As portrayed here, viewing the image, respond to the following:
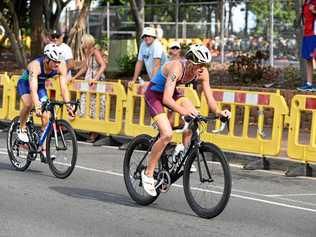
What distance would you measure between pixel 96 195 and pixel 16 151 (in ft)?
7.39

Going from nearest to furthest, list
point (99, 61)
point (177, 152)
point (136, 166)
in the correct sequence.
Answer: point (177, 152) → point (136, 166) → point (99, 61)

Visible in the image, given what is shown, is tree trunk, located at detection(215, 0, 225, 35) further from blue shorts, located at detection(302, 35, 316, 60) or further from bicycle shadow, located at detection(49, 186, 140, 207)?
bicycle shadow, located at detection(49, 186, 140, 207)

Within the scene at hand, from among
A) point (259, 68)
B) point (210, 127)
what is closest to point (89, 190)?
point (210, 127)

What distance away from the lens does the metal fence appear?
2280cm

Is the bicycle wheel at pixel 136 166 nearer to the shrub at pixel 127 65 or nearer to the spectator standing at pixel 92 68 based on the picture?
the spectator standing at pixel 92 68

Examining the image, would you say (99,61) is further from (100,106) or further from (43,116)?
(43,116)

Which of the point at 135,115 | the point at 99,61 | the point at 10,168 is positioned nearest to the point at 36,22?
the point at 99,61

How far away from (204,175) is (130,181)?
1.26 m

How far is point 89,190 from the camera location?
10250 mm

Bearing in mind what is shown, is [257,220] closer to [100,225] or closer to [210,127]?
[100,225]

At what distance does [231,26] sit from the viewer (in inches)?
1000

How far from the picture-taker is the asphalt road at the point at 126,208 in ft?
26.6

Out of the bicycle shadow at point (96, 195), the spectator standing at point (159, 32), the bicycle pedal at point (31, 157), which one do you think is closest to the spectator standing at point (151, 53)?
the bicycle pedal at point (31, 157)

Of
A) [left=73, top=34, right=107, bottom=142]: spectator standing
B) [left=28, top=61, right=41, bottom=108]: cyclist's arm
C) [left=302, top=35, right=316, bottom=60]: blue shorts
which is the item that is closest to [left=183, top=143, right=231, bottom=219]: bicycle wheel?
[left=28, top=61, right=41, bottom=108]: cyclist's arm
